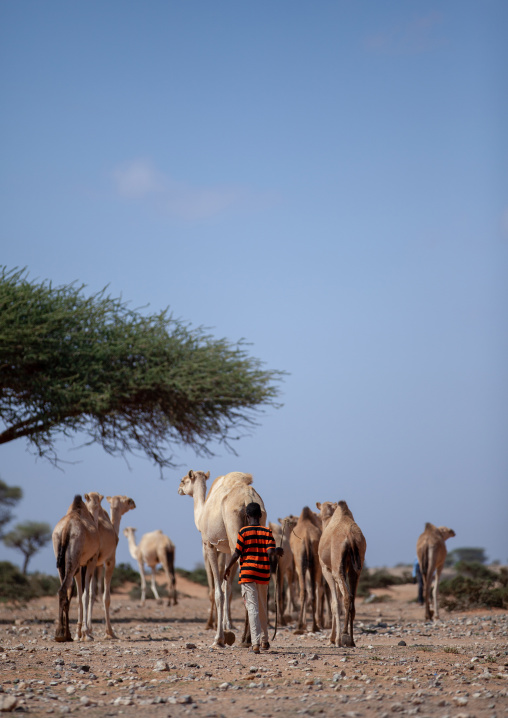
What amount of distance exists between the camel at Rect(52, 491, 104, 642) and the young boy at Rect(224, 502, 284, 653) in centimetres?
370

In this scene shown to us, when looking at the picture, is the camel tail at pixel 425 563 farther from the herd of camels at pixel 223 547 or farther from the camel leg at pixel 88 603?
the camel leg at pixel 88 603

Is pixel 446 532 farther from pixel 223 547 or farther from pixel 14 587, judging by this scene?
pixel 14 587

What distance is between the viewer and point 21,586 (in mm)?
28156

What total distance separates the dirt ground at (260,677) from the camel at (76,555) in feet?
1.62

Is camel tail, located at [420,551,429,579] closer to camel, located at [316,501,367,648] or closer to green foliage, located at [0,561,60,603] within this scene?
camel, located at [316,501,367,648]

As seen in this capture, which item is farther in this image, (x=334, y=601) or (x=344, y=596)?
(x=334, y=601)

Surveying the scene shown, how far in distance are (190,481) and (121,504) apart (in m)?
2.80

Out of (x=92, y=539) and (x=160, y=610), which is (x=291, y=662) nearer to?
(x=92, y=539)

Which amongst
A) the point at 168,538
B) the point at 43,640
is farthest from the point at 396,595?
the point at 43,640

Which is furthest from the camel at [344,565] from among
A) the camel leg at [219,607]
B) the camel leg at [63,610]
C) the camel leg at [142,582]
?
the camel leg at [142,582]

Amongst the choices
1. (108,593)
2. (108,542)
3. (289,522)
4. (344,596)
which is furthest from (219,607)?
(289,522)

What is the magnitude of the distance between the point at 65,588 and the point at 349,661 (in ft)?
16.6

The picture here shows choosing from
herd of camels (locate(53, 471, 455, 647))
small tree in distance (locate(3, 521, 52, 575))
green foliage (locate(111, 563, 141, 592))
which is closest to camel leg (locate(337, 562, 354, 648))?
herd of camels (locate(53, 471, 455, 647))

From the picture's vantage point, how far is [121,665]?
10.1 meters
